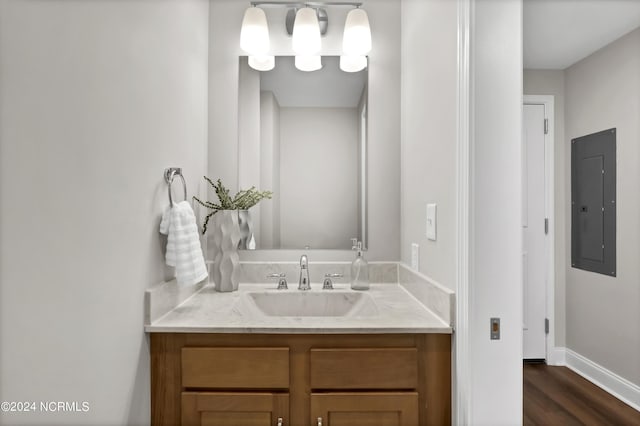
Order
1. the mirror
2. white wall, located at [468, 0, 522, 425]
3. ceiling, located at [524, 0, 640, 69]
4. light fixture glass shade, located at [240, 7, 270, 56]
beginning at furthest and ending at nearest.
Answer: ceiling, located at [524, 0, 640, 69] → the mirror → light fixture glass shade, located at [240, 7, 270, 56] → white wall, located at [468, 0, 522, 425]

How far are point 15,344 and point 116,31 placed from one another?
85 centimetres

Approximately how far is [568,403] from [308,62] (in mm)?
2654

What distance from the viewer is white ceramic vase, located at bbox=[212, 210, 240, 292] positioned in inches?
67.7

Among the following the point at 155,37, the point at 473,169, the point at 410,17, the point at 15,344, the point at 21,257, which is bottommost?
the point at 15,344

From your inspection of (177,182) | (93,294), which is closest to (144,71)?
(177,182)

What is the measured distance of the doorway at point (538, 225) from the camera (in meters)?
3.01

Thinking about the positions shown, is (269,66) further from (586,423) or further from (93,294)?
(586,423)

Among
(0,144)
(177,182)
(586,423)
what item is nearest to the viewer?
(0,144)

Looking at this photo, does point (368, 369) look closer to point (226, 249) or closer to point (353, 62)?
point (226, 249)

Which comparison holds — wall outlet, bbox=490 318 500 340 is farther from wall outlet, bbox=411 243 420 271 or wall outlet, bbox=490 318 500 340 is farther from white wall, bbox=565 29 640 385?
white wall, bbox=565 29 640 385

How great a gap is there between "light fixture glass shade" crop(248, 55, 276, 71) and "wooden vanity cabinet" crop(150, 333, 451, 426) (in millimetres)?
1342

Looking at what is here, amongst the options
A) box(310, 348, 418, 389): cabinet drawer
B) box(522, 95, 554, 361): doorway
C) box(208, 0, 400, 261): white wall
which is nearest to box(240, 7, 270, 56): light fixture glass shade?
box(208, 0, 400, 261): white wall

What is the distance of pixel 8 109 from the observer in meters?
0.74

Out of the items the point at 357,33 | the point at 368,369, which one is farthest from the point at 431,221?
the point at 357,33
